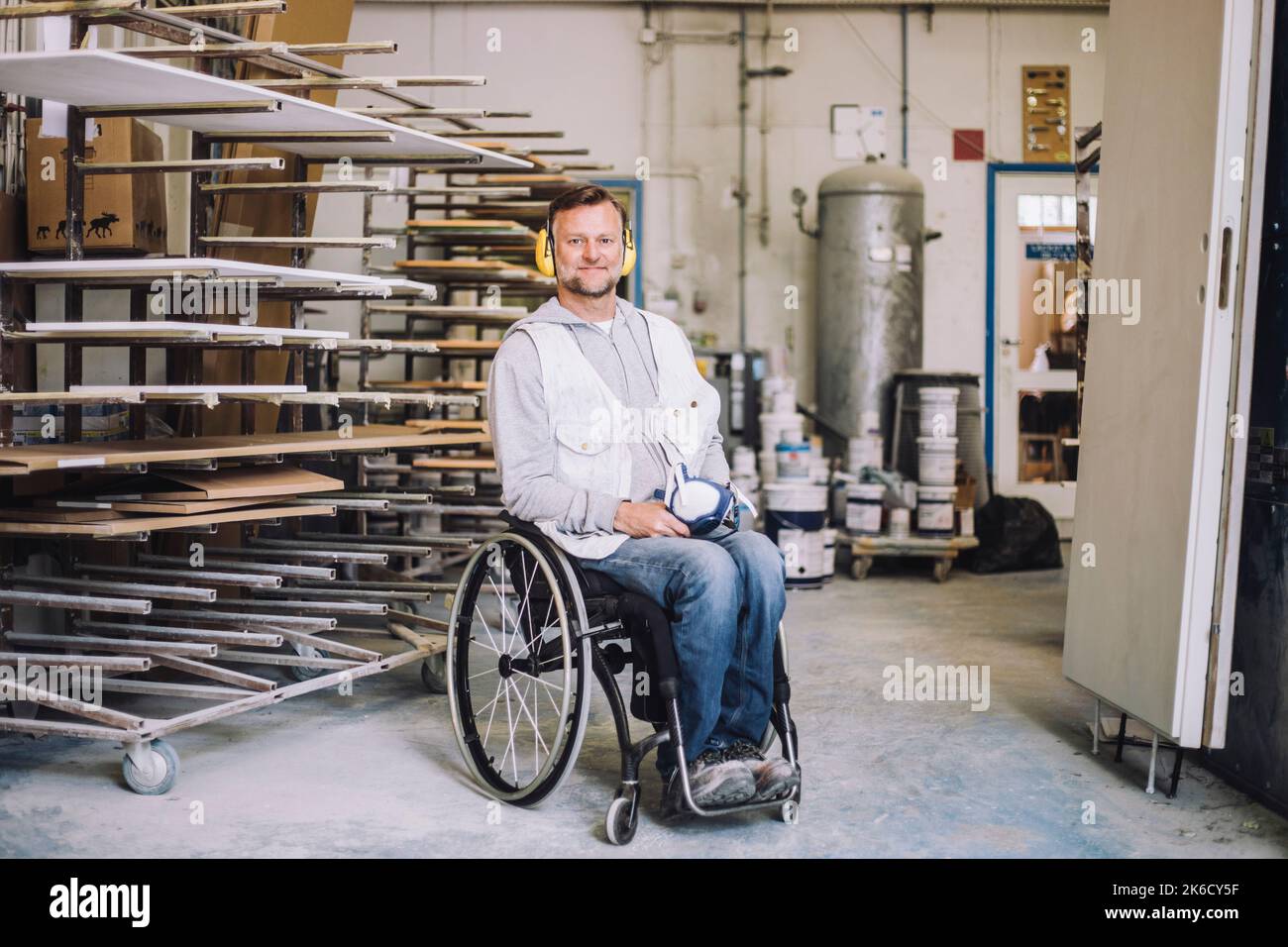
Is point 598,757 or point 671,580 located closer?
point 671,580

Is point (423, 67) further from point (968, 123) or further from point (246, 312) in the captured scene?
point (246, 312)

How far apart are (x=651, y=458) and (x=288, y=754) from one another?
1287 millimetres

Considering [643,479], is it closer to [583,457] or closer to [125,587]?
[583,457]

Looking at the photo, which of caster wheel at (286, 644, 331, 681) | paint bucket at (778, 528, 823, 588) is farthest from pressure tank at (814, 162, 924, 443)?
caster wheel at (286, 644, 331, 681)

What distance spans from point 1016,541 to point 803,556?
4.56 ft

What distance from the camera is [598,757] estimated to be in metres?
3.31

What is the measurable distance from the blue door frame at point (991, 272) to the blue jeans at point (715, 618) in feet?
19.6

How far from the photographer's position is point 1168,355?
9.40 ft

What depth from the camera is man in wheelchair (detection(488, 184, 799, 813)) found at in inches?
102

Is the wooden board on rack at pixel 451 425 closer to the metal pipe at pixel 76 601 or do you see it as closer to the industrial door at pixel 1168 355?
the metal pipe at pixel 76 601

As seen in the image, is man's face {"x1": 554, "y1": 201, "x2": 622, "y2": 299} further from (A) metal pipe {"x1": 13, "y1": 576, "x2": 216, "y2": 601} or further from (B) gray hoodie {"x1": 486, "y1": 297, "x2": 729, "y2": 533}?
(A) metal pipe {"x1": 13, "y1": 576, "x2": 216, "y2": 601}

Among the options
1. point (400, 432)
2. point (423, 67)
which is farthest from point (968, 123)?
point (400, 432)

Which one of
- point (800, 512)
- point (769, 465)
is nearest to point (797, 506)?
point (800, 512)
